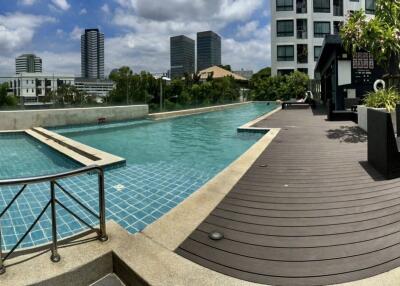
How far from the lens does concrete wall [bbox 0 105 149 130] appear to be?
15.7 metres

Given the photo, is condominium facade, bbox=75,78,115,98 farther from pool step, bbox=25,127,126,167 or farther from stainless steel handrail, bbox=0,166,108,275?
stainless steel handrail, bbox=0,166,108,275

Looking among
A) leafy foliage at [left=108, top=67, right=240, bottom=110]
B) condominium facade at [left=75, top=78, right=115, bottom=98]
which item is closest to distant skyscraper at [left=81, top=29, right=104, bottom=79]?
leafy foliage at [left=108, top=67, right=240, bottom=110]

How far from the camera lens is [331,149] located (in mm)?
7348

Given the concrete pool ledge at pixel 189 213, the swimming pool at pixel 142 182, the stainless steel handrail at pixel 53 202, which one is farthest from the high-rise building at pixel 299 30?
the stainless steel handrail at pixel 53 202

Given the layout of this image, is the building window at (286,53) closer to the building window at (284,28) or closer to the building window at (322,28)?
A: the building window at (284,28)

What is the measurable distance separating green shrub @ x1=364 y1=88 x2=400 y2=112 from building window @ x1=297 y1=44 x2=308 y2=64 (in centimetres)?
3756

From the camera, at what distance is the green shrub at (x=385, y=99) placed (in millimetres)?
9188

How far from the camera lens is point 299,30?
1759 inches

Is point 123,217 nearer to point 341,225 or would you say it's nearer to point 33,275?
point 33,275

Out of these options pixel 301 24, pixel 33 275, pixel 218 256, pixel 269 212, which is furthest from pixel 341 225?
pixel 301 24

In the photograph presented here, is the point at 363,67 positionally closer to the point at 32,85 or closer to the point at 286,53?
the point at 32,85

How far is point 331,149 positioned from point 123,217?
4.82 metres

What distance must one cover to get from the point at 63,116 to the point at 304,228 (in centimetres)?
1675

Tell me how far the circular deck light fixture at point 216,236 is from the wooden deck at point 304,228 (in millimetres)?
50
